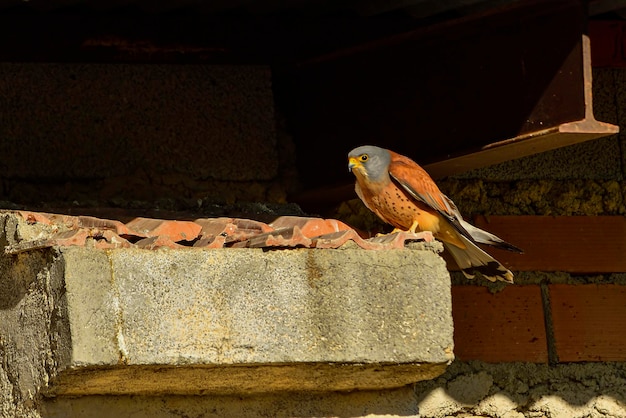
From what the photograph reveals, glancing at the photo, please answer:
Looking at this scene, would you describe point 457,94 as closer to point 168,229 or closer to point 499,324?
point 499,324

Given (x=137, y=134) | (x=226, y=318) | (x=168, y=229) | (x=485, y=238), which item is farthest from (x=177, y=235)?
(x=485, y=238)

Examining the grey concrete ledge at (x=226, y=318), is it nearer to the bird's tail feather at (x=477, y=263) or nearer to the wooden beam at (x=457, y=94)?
the wooden beam at (x=457, y=94)

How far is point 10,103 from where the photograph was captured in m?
3.81

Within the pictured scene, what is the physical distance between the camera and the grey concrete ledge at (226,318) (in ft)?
8.96

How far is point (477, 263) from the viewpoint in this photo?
376 centimetres

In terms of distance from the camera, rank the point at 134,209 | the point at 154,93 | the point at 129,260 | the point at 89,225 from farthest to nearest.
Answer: the point at 154,93 < the point at 134,209 < the point at 89,225 < the point at 129,260

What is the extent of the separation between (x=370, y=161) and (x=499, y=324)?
646 mm

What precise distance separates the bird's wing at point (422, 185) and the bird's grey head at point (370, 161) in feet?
0.08

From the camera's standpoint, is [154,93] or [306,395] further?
[154,93]

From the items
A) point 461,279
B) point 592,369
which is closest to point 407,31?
point 461,279

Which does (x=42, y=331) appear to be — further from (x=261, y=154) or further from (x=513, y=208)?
(x=513, y=208)

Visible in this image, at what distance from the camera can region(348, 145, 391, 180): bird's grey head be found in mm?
3674

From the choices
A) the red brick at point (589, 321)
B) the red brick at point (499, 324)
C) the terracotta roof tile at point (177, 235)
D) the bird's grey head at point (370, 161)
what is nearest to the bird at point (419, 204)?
the bird's grey head at point (370, 161)

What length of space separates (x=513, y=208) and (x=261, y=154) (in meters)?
0.80
